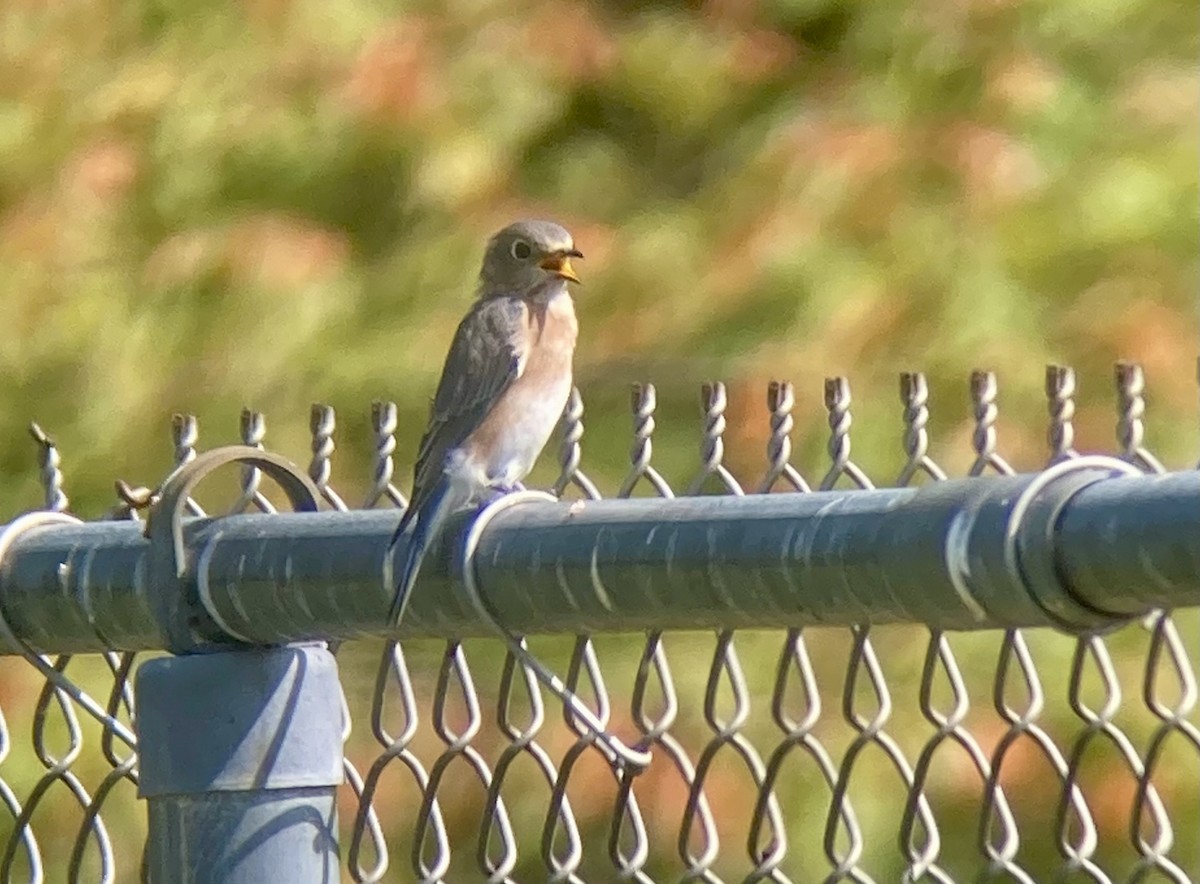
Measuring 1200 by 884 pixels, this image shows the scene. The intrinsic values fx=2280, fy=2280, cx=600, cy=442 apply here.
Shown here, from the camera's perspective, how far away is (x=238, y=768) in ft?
8.67

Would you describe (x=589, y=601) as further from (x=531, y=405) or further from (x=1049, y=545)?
(x=531, y=405)

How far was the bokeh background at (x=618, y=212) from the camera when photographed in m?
6.16

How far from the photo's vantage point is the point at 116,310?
6852 mm

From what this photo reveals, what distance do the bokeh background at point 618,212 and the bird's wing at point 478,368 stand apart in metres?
0.97

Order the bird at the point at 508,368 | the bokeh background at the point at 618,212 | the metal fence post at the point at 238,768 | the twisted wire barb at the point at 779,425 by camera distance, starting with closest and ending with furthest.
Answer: the metal fence post at the point at 238,768, the twisted wire barb at the point at 779,425, the bird at the point at 508,368, the bokeh background at the point at 618,212

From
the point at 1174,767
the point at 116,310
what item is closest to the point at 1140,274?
the point at 1174,767

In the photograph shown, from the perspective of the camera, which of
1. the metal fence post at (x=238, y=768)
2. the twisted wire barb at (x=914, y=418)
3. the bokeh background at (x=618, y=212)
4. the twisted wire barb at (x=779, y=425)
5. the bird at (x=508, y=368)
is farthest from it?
the bokeh background at (x=618, y=212)

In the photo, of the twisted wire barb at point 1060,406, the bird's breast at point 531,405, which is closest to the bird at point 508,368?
the bird's breast at point 531,405

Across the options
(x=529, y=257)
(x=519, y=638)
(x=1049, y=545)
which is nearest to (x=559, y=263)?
(x=529, y=257)

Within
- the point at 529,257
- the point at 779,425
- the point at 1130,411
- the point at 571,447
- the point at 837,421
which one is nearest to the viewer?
the point at 1130,411

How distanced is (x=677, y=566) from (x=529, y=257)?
10.2 feet

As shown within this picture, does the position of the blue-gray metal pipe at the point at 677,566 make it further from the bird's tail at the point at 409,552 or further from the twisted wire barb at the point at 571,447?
the twisted wire barb at the point at 571,447

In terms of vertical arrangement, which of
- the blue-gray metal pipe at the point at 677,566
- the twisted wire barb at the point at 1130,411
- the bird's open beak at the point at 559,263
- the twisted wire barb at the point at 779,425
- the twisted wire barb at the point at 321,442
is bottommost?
the blue-gray metal pipe at the point at 677,566

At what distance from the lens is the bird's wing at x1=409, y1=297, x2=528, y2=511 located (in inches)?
194
